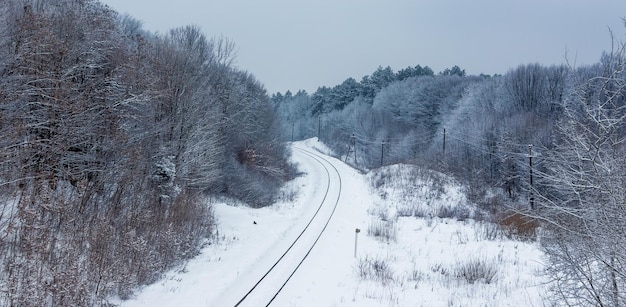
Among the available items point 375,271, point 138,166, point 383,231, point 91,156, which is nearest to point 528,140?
point 383,231

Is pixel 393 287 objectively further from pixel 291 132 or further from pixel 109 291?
pixel 291 132

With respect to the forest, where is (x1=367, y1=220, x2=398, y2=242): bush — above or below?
below

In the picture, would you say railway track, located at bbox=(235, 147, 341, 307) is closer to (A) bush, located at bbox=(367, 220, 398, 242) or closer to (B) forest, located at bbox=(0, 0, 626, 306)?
(A) bush, located at bbox=(367, 220, 398, 242)

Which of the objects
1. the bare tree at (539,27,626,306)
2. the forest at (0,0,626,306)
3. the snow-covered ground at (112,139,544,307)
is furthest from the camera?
the snow-covered ground at (112,139,544,307)

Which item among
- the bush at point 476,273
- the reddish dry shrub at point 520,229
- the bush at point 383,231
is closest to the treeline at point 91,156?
the bush at point 383,231

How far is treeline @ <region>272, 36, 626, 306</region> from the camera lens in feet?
17.5

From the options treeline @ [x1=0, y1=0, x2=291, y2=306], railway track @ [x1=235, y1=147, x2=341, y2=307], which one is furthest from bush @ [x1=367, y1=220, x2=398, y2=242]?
treeline @ [x1=0, y1=0, x2=291, y2=306]

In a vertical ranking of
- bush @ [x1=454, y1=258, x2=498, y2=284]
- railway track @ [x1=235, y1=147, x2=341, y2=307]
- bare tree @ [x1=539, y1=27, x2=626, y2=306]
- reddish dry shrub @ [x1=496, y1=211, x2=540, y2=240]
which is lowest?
railway track @ [x1=235, y1=147, x2=341, y2=307]

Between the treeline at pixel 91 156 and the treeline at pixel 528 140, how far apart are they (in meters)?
8.41

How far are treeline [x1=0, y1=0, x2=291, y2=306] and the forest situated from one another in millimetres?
55

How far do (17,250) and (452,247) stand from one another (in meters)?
13.8

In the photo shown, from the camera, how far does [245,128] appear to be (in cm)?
3672

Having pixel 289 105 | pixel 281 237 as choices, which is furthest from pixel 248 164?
pixel 289 105

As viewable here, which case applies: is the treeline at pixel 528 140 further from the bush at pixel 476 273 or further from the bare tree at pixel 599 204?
the bush at pixel 476 273
